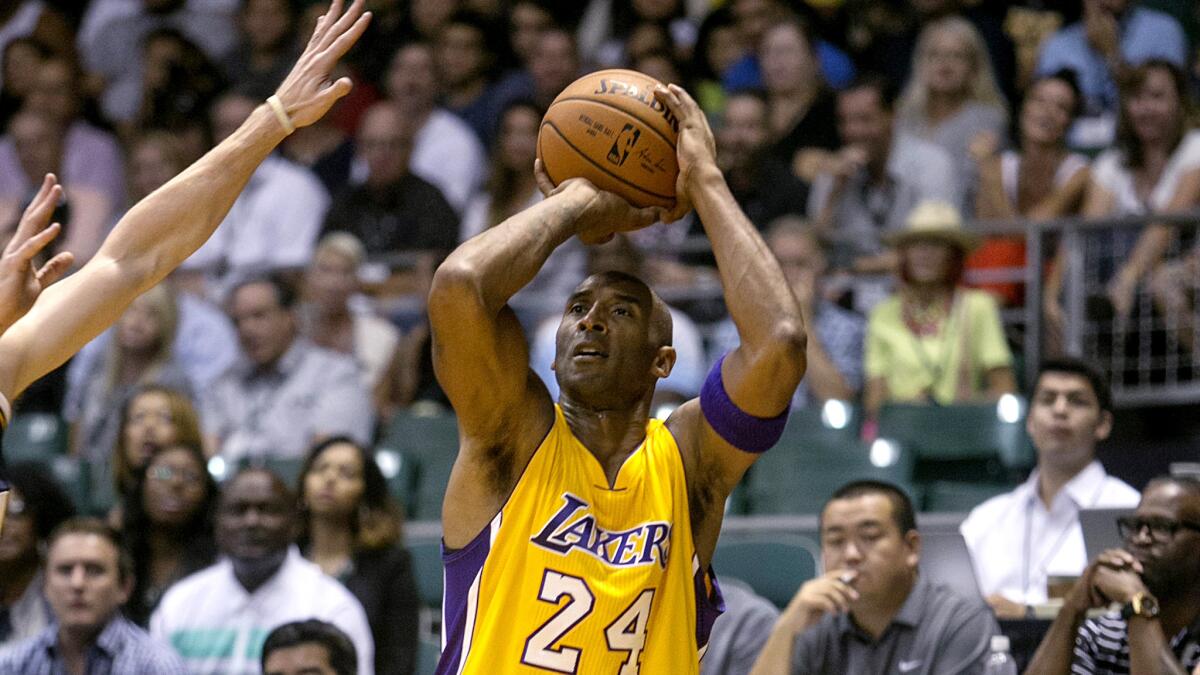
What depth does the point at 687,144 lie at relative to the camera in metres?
4.75

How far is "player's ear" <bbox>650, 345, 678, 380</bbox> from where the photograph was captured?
15.4ft

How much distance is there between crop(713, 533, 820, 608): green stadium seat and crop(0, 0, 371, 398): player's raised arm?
3.35 m

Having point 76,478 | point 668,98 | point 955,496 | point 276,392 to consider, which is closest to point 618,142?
point 668,98

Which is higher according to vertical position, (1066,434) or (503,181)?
(503,181)

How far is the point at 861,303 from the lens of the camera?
986cm

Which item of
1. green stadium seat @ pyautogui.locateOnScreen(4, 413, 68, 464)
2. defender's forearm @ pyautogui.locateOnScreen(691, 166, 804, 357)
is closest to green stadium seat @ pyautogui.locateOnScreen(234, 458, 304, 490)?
green stadium seat @ pyautogui.locateOnScreen(4, 413, 68, 464)

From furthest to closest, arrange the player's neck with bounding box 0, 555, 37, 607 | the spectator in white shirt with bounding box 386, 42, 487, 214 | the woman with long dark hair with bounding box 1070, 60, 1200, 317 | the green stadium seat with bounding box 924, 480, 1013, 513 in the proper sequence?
1. the spectator in white shirt with bounding box 386, 42, 487, 214
2. the woman with long dark hair with bounding box 1070, 60, 1200, 317
3. the green stadium seat with bounding box 924, 480, 1013, 513
4. the player's neck with bounding box 0, 555, 37, 607

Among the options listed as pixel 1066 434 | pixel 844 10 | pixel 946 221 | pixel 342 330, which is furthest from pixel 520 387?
pixel 844 10

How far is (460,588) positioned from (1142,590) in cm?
224

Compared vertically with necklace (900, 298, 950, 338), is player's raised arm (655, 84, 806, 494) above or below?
below

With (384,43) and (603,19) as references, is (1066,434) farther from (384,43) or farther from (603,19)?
(384,43)

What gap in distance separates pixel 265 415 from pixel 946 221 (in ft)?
11.9

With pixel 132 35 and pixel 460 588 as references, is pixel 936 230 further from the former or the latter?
pixel 132 35

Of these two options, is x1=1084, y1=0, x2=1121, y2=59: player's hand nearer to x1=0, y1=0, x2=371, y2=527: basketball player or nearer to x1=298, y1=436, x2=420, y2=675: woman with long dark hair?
x1=298, y1=436, x2=420, y2=675: woman with long dark hair
